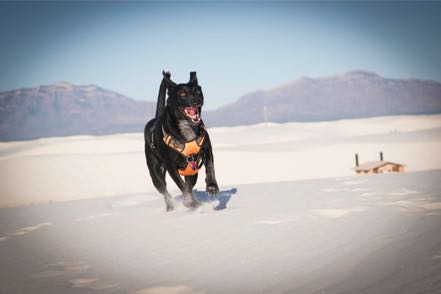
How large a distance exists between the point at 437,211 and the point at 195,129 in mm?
2931

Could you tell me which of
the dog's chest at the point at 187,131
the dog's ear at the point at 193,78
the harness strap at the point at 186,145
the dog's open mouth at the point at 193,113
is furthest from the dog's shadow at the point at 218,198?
the dog's ear at the point at 193,78

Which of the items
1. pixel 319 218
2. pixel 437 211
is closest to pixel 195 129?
pixel 319 218

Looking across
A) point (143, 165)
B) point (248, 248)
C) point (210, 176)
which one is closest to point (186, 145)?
point (210, 176)

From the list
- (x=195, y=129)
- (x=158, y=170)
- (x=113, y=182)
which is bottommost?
(x=113, y=182)

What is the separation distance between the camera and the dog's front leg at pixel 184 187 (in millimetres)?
6070

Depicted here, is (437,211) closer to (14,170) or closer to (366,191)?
(366,191)

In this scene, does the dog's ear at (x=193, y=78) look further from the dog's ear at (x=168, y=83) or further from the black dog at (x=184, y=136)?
the dog's ear at (x=168, y=83)

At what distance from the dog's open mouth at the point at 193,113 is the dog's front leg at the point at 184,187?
79 cm

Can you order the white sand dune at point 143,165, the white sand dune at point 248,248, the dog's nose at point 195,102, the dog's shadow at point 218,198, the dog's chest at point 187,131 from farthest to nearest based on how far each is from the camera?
1. the white sand dune at point 143,165
2. the dog's shadow at point 218,198
3. the dog's chest at point 187,131
4. the dog's nose at point 195,102
5. the white sand dune at point 248,248

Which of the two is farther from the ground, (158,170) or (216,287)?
(158,170)

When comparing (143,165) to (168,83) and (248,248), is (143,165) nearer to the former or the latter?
(168,83)

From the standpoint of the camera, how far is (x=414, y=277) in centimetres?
305

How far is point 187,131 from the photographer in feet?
19.3

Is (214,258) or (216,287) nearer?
(216,287)
